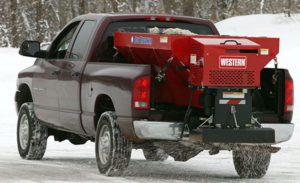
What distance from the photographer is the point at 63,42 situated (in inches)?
474

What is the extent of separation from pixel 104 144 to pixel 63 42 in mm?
2344

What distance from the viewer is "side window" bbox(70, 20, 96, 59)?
36.3 ft

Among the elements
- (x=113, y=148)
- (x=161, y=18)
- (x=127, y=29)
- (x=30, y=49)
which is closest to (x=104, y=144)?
(x=113, y=148)

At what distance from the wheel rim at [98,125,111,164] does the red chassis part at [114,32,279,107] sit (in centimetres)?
93

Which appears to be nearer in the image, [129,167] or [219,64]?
[219,64]

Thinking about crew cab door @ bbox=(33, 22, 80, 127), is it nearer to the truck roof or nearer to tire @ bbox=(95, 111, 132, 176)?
the truck roof

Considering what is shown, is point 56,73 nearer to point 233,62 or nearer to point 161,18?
point 161,18

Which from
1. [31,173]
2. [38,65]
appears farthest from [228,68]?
[38,65]

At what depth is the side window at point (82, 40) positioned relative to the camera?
1106 centimetres

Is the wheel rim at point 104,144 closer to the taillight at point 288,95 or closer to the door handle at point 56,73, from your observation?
the door handle at point 56,73

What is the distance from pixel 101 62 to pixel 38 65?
6.76 ft

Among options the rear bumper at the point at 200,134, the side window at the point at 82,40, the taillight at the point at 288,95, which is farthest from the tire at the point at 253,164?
the side window at the point at 82,40

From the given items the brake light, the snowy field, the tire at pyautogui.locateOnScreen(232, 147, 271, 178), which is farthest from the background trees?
the tire at pyautogui.locateOnScreen(232, 147, 271, 178)

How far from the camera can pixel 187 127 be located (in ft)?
30.8
